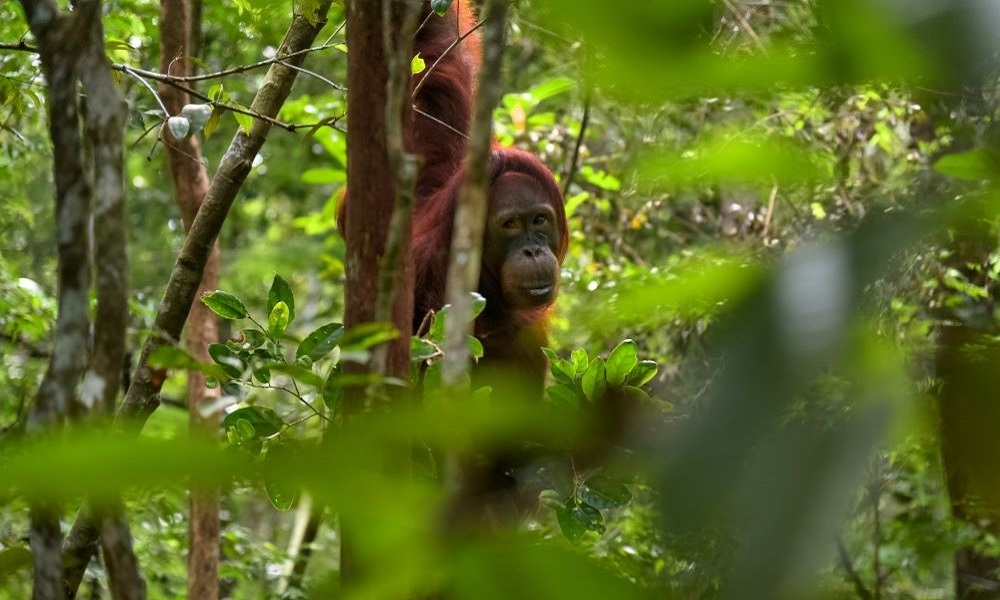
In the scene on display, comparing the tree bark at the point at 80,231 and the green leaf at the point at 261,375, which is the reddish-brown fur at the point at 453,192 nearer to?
the green leaf at the point at 261,375

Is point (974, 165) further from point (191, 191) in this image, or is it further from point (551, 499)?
point (191, 191)

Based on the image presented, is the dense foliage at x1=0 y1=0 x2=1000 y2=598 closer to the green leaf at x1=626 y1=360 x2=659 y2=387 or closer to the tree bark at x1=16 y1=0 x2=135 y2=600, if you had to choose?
the tree bark at x1=16 y1=0 x2=135 y2=600

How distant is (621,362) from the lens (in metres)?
1.97

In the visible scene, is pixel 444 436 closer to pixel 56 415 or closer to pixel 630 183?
pixel 630 183

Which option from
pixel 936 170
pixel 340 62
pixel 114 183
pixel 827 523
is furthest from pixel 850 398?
pixel 340 62

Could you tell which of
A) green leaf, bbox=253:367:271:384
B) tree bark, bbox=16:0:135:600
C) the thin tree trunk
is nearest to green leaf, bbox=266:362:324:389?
the thin tree trunk

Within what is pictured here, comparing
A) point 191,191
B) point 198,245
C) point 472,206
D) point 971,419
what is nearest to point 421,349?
point 472,206

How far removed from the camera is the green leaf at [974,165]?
2.03 ft

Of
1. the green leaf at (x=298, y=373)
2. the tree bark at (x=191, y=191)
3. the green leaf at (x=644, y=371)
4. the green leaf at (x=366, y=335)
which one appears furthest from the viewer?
the tree bark at (x=191, y=191)

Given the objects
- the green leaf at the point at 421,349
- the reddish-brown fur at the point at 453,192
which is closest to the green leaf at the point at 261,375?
the green leaf at the point at 421,349

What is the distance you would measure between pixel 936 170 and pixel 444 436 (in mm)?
325

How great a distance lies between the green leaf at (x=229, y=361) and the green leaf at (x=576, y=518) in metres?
0.75

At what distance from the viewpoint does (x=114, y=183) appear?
51.5 inches

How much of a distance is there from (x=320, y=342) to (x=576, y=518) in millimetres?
762
